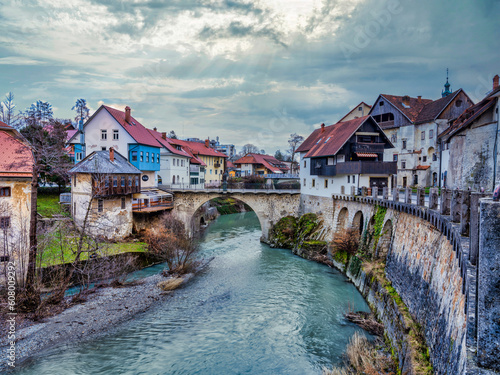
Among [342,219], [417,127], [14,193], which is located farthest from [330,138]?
[14,193]

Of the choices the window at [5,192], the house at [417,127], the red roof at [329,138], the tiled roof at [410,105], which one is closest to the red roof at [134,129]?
the window at [5,192]

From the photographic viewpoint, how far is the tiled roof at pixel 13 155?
64.0 feet

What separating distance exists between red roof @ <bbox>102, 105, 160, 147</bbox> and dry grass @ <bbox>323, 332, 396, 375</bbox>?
29.8m

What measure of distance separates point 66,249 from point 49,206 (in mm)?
14607

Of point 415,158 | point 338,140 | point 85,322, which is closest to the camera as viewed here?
point 85,322

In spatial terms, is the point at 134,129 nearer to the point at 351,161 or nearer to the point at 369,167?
the point at 351,161

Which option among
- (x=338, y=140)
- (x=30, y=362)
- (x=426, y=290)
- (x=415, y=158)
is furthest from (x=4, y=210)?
(x=415, y=158)

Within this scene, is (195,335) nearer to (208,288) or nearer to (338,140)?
(208,288)

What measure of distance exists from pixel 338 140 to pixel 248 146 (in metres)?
89.2

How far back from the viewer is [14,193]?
19.5 meters

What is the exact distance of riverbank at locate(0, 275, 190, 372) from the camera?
14.2m

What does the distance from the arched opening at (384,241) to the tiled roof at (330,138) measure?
10811 millimetres

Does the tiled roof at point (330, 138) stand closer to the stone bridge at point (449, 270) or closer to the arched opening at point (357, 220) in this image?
the arched opening at point (357, 220)

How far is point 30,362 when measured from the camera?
13195 mm
